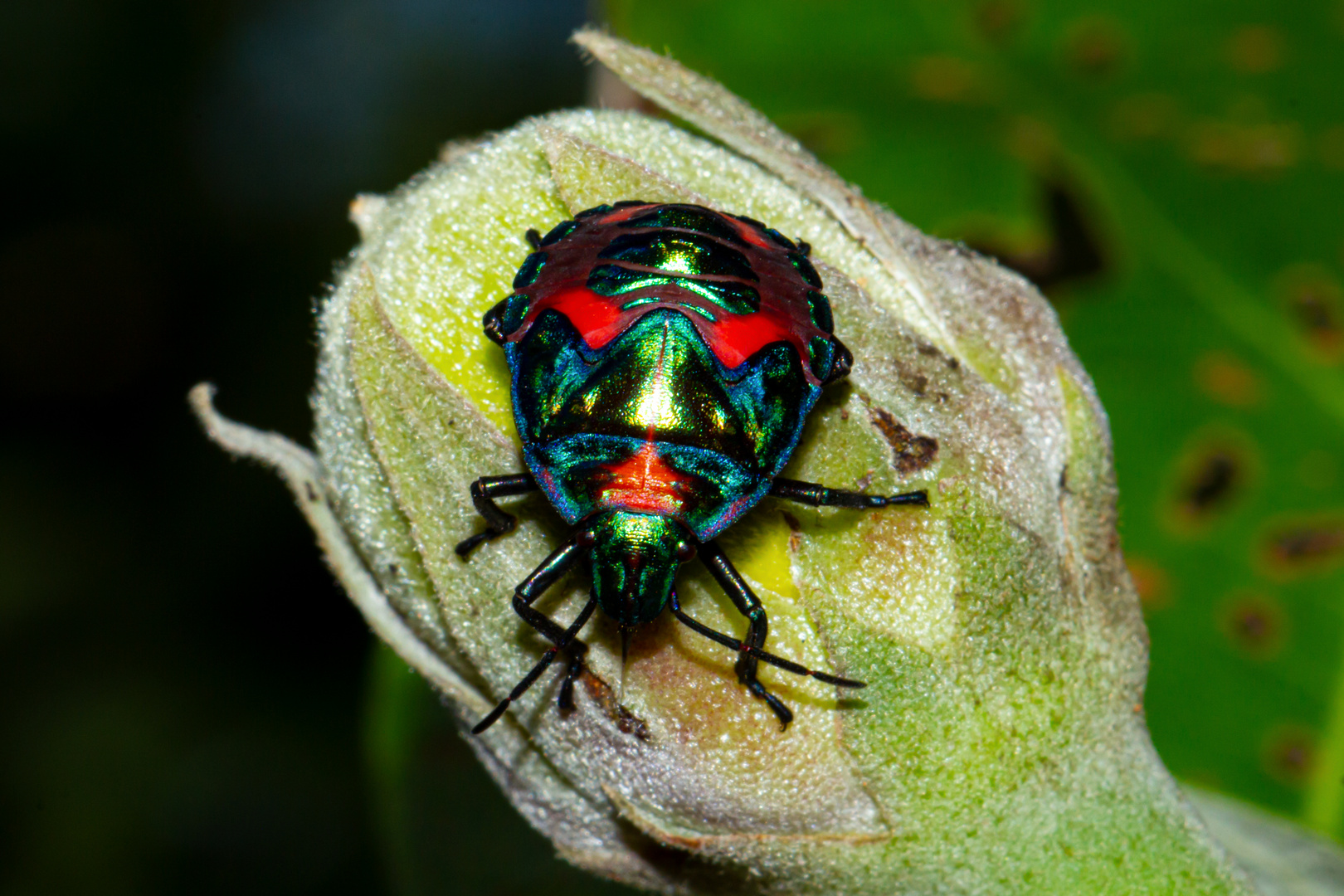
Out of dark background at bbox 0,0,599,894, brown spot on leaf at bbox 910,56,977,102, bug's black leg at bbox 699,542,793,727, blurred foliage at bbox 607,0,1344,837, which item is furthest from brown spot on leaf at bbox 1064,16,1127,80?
dark background at bbox 0,0,599,894

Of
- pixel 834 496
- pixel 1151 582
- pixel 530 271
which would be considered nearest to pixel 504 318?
pixel 530 271

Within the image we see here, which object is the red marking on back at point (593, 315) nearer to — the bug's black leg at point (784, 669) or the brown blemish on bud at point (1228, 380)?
the bug's black leg at point (784, 669)

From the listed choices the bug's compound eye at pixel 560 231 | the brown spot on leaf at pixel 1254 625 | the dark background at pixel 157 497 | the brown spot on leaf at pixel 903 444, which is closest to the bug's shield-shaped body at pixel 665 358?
the bug's compound eye at pixel 560 231

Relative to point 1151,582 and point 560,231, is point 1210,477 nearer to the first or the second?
point 1151,582

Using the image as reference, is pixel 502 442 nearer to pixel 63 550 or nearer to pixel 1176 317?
pixel 1176 317

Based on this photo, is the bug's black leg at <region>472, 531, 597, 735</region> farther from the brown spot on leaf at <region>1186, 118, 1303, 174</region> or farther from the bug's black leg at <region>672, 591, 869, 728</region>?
the brown spot on leaf at <region>1186, 118, 1303, 174</region>

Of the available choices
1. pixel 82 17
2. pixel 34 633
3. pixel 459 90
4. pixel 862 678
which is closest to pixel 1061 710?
pixel 862 678
